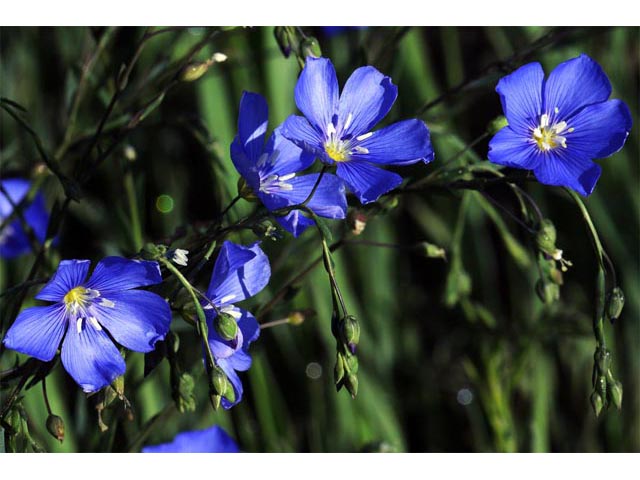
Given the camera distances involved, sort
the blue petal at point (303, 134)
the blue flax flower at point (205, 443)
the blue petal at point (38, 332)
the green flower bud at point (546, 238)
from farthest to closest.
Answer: the blue flax flower at point (205, 443) → the green flower bud at point (546, 238) → the blue petal at point (303, 134) → the blue petal at point (38, 332)

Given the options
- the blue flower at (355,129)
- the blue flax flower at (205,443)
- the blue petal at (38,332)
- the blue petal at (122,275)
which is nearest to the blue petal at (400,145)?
the blue flower at (355,129)

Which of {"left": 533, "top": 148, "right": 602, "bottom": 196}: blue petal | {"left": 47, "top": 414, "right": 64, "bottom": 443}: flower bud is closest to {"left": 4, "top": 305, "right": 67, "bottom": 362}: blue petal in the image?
{"left": 47, "top": 414, "right": 64, "bottom": 443}: flower bud

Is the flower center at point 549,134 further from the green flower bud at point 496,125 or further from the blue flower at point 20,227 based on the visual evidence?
the blue flower at point 20,227

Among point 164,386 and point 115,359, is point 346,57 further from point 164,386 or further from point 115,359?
point 115,359

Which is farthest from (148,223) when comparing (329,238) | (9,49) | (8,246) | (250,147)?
(329,238)

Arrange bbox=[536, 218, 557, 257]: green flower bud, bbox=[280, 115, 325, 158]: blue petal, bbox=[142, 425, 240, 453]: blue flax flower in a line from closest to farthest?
bbox=[280, 115, 325, 158]: blue petal
bbox=[536, 218, 557, 257]: green flower bud
bbox=[142, 425, 240, 453]: blue flax flower

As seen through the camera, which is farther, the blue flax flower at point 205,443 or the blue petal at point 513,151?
the blue flax flower at point 205,443

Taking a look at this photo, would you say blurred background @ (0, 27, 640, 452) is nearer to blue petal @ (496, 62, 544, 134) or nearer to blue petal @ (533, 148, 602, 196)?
blue petal @ (496, 62, 544, 134)
